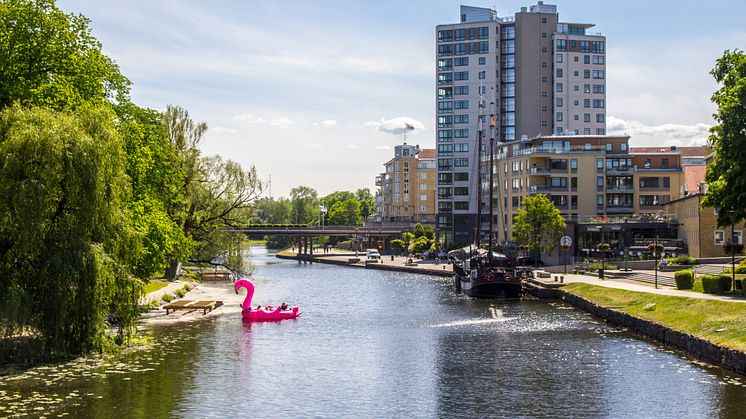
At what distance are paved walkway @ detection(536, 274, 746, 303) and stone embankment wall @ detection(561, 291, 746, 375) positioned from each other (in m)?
4.40

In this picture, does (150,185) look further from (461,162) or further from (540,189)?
(461,162)

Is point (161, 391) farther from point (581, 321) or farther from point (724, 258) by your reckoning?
point (724, 258)

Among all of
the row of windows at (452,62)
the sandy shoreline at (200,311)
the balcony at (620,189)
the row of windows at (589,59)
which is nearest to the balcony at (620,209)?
the balcony at (620,189)

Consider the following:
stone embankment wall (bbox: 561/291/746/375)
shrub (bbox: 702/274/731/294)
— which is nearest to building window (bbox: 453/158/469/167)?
stone embankment wall (bbox: 561/291/746/375)

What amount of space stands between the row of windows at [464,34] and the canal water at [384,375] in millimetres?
109549

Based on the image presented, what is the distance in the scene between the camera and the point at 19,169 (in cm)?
3769

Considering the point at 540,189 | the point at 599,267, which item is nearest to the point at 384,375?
the point at 599,267

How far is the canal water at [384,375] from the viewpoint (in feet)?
105

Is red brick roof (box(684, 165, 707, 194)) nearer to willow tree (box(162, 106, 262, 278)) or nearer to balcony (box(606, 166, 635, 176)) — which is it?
balcony (box(606, 166, 635, 176))

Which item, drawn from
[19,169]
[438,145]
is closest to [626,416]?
[19,169]

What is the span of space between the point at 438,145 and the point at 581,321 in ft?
359

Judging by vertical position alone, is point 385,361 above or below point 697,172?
below

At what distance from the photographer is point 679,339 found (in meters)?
46.4

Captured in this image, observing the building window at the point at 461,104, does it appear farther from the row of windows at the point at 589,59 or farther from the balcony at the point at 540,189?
the balcony at the point at 540,189
